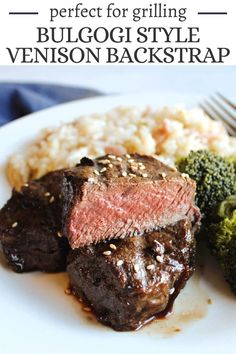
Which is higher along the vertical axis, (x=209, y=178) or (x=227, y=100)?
(x=227, y=100)

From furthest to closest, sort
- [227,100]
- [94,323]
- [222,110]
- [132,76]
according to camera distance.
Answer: [132,76] → [227,100] → [222,110] → [94,323]

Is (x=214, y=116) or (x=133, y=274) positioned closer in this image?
(x=133, y=274)

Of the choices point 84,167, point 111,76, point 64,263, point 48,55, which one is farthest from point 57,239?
point 111,76

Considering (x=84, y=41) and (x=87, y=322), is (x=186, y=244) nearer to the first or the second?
(x=87, y=322)

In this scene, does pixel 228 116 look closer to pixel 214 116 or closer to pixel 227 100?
pixel 214 116

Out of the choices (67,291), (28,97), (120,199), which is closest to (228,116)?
(28,97)

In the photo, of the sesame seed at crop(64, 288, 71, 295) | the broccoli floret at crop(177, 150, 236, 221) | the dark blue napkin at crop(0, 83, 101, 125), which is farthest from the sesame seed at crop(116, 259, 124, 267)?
the dark blue napkin at crop(0, 83, 101, 125)
